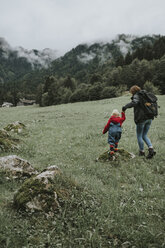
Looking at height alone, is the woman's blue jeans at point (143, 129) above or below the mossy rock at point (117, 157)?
above

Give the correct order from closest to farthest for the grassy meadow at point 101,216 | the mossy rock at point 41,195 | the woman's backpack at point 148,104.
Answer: the grassy meadow at point 101,216, the mossy rock at point 41,195, the woman's backpack at point 148,104

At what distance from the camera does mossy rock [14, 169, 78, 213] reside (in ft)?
12.5

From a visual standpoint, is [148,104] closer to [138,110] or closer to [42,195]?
[138,110]

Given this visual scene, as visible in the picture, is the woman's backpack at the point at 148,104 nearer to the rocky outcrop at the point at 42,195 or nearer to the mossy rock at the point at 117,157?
the mossy rock at the point at 117,157

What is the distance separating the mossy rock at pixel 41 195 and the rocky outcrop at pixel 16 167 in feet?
5.06

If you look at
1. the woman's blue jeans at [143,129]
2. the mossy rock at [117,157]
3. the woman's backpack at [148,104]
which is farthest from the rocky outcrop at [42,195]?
the woman's backpack at [148,104]

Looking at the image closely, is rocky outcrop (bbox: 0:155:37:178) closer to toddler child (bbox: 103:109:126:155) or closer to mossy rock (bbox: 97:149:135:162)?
mossy rock (bbox: 97:149:135:162)

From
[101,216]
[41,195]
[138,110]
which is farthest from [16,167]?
[138,110]

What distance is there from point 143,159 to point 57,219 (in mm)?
5431

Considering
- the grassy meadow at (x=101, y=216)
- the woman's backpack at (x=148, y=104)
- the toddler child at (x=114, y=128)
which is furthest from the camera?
the toddler child at (x=114, y=128)

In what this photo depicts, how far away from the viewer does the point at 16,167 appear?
575 centimetres

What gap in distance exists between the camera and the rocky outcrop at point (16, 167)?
5.54m

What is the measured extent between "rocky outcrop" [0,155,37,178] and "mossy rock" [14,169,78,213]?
154 cm

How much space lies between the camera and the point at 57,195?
4.10m
